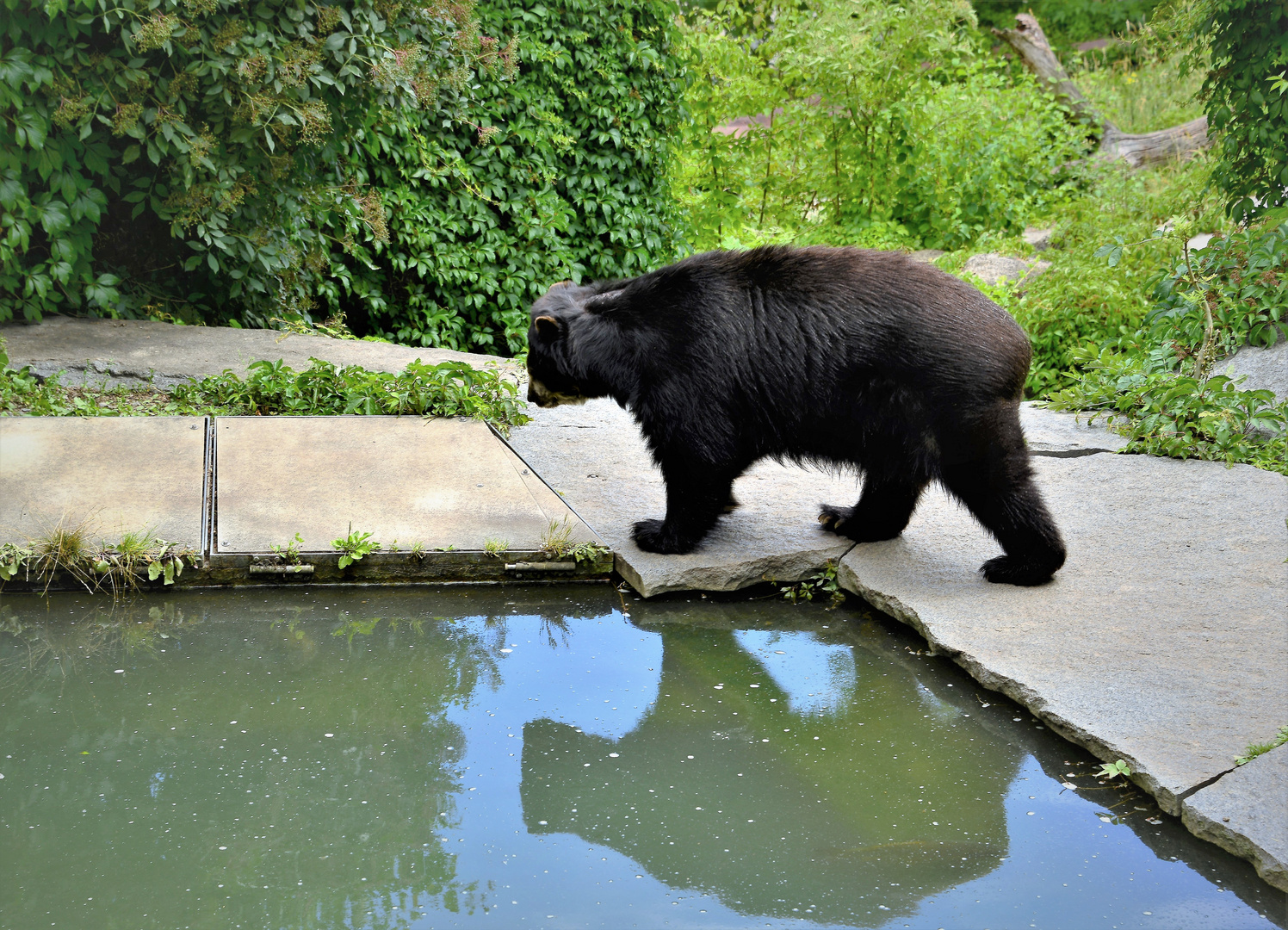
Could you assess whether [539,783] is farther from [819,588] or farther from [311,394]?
[311,394]

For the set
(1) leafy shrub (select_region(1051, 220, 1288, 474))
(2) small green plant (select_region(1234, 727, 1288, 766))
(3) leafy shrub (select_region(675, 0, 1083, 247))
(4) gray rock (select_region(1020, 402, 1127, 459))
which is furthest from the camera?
(3) leafy shrub (select_region(675, 0, 1083, 247))

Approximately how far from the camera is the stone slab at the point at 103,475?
4.04m

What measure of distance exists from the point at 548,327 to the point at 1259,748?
2880 mm

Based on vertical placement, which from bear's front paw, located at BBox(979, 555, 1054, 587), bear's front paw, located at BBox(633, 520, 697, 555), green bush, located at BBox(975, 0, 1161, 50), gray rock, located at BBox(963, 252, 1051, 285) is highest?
green bush, located at BBox(975, 0, 1161, 50)

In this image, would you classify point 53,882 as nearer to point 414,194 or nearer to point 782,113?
point 414,194

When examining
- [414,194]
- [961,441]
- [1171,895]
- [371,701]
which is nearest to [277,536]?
[371,701]

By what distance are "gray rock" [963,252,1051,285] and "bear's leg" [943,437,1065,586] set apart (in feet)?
17.5

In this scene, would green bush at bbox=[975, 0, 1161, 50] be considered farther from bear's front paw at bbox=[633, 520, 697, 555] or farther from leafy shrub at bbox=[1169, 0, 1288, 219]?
bear's front paw at bbox=[633, 520, 697, 555]

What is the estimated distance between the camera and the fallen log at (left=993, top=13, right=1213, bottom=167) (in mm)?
13297

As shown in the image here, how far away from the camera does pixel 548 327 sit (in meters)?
4.32

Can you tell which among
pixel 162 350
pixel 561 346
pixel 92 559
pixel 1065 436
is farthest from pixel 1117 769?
pixel 162 350

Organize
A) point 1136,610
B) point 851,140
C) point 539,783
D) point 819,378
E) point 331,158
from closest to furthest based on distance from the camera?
point 539,783 → point 1136,610 → point 819,378 → point 331,158 → point 851,140

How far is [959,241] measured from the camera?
10.9m

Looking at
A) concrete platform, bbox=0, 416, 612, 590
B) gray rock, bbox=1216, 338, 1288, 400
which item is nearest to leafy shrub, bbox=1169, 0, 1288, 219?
gray rock, bbox=1216, 338, 1288, 400
